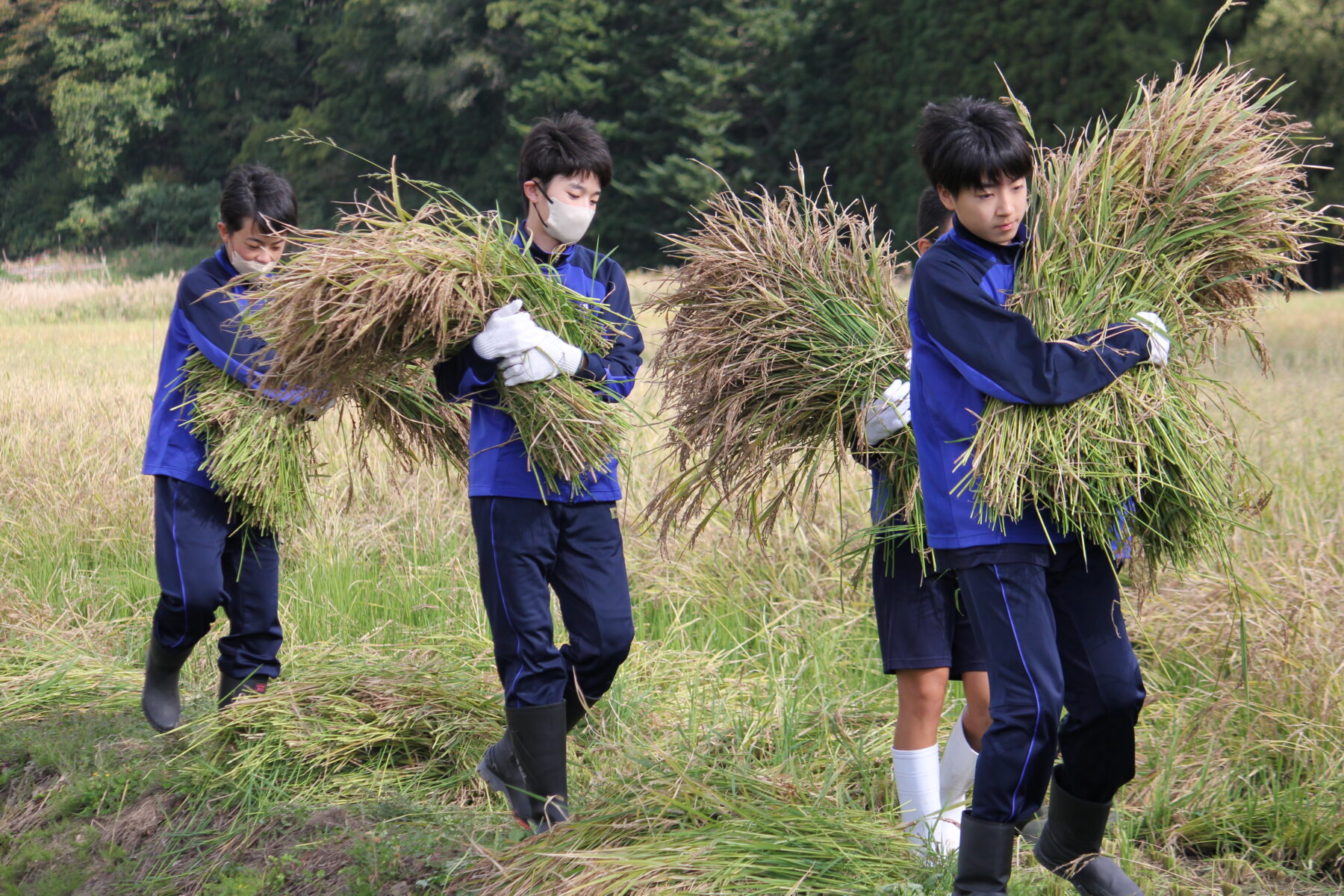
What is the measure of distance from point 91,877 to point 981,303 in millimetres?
2821

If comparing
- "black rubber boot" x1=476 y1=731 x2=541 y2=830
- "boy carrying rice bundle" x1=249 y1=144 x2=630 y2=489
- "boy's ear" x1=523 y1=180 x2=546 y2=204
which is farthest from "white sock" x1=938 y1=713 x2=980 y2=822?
"boy's ear" x1=523 y1=180 x2=546 y2=204

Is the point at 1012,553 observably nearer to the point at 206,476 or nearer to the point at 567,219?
the point at 567,219

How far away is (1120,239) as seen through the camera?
2.86 meters

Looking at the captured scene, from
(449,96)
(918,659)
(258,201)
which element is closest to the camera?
(918,659)

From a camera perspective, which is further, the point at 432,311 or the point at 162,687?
the point at 162,687

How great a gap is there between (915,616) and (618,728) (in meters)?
1.31

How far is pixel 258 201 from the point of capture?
4.09 meters

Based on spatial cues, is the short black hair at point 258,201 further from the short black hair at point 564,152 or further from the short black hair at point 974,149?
the short black hair at point 974,149

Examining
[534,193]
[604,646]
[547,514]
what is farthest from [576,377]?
[604,646]

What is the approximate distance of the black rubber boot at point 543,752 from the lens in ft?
11.1

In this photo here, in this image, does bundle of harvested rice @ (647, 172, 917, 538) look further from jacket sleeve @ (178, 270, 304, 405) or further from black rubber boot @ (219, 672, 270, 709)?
black rubber boot @ (219, 672, 270, 709)

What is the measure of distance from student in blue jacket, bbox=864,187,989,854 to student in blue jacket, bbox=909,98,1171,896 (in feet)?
1.33

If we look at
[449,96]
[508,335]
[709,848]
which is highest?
[449,96]

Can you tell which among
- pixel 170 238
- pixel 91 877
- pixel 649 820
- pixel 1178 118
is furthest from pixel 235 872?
pixel 170 238
